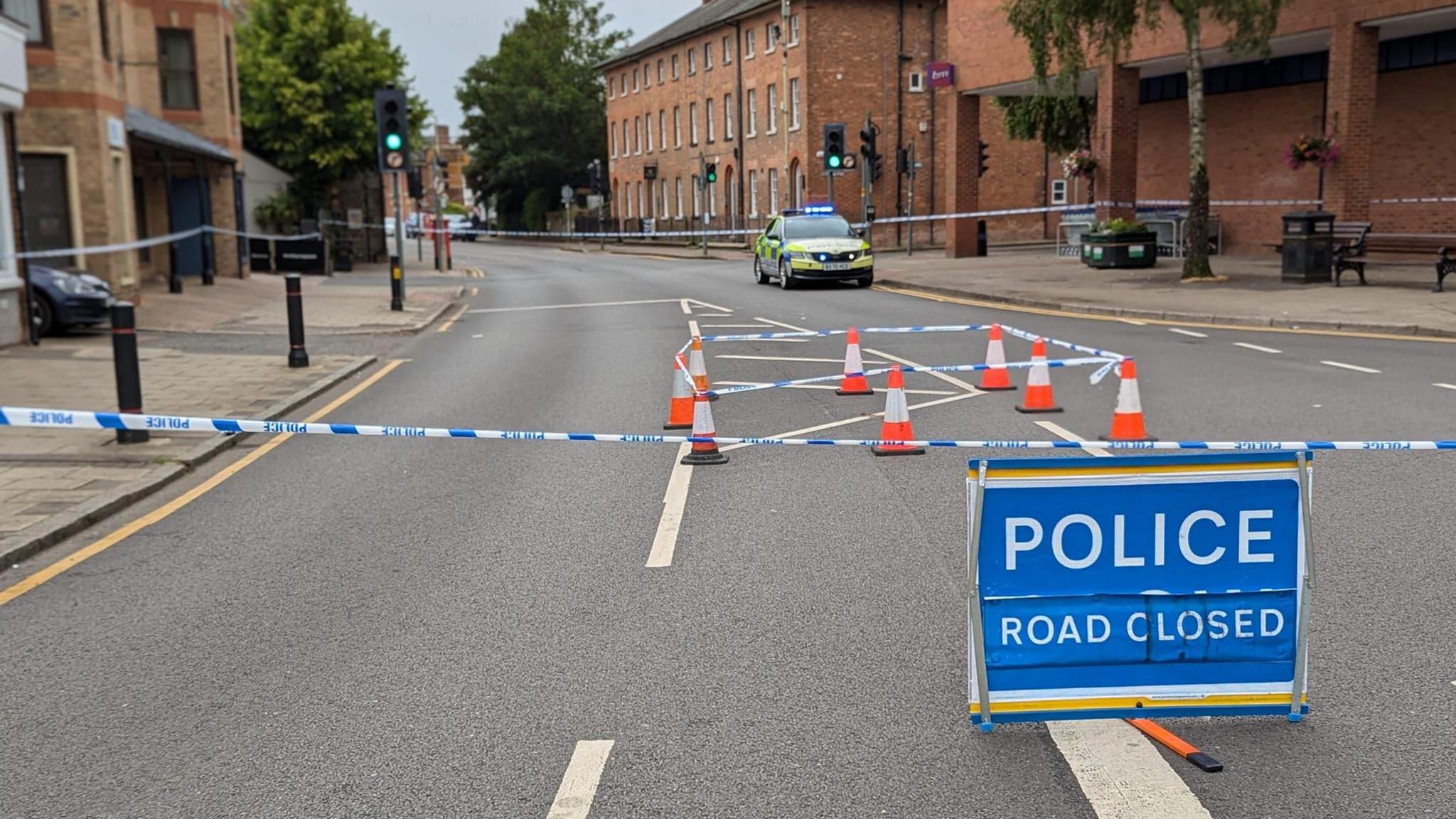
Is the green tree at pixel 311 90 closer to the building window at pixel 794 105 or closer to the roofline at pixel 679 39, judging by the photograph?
the building window at pixel 794 105

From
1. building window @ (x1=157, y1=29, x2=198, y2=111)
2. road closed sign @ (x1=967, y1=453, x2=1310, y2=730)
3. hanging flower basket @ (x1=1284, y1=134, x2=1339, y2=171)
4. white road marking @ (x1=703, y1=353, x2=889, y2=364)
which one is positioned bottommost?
white road marking @ (x1=703, y1=353, x2=889, y2=364)

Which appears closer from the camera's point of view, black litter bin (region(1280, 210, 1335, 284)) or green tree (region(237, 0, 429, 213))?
black litter bin (region(1280, 210, 1335, 284))

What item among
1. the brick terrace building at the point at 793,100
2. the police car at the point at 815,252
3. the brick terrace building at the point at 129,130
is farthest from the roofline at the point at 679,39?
the police car at the point at 815,252

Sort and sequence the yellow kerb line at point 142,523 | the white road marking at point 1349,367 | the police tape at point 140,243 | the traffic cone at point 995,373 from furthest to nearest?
the police tape at point 140,243 < the white road marking at point 1349,367 < the traffic cone at point 995,373 < the yellow kerb line at point 142,523

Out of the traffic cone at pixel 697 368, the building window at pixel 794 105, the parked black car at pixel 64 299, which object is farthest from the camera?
the building window at pixel 794 105

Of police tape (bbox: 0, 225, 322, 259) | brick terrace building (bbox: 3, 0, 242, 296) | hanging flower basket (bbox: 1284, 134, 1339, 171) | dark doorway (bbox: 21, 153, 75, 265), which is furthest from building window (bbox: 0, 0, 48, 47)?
hanging flower basket (bbox: 1284, 134, 1339, 171)

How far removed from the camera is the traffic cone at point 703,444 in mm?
9531

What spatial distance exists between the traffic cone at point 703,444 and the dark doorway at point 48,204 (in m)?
16.8

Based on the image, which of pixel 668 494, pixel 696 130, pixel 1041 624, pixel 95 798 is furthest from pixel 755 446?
pixel 696 130

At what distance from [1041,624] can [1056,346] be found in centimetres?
1196

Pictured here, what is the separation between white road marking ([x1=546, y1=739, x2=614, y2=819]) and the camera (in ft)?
13.1

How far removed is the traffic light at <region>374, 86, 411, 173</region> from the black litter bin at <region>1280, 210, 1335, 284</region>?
1568 centimetres

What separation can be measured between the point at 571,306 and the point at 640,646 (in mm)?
21344

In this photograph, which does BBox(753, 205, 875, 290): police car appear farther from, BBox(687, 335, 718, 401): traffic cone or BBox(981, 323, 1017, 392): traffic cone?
BBox(687, 335, 718, 401): traffic cone
